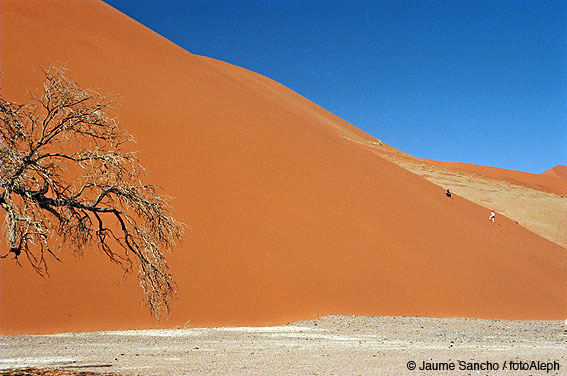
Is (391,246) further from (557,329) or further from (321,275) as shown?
(557,329)

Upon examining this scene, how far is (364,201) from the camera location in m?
20.9

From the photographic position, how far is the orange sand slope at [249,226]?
1367 cm

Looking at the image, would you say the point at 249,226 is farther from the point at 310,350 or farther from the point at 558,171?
the point at 558,171

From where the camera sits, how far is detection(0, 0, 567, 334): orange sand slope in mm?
13672

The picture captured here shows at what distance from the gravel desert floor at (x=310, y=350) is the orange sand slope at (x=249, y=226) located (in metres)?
1.14

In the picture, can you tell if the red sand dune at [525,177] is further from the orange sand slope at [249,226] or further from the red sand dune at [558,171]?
the red sand dune at [558,171]

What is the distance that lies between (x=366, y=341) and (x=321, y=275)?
4.79 m

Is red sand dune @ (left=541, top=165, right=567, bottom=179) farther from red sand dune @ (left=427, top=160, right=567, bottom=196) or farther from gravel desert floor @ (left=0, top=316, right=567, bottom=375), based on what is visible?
gravel desert floor @ (left=0, top=316, right=567, bottom=375)

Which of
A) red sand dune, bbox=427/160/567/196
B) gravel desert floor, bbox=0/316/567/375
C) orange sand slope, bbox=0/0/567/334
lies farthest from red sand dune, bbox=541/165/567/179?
gravel desert floor, bbox=0/316/567/375

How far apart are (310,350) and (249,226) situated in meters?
7.22

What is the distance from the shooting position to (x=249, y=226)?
1678cm

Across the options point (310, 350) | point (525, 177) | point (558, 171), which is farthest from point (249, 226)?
point (558, 171)

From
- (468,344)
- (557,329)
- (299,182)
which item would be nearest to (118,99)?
(299,182)

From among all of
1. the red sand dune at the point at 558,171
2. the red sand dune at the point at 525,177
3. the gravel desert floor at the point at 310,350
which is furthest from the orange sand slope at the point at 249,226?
the red sand dune at the point at 558,171
